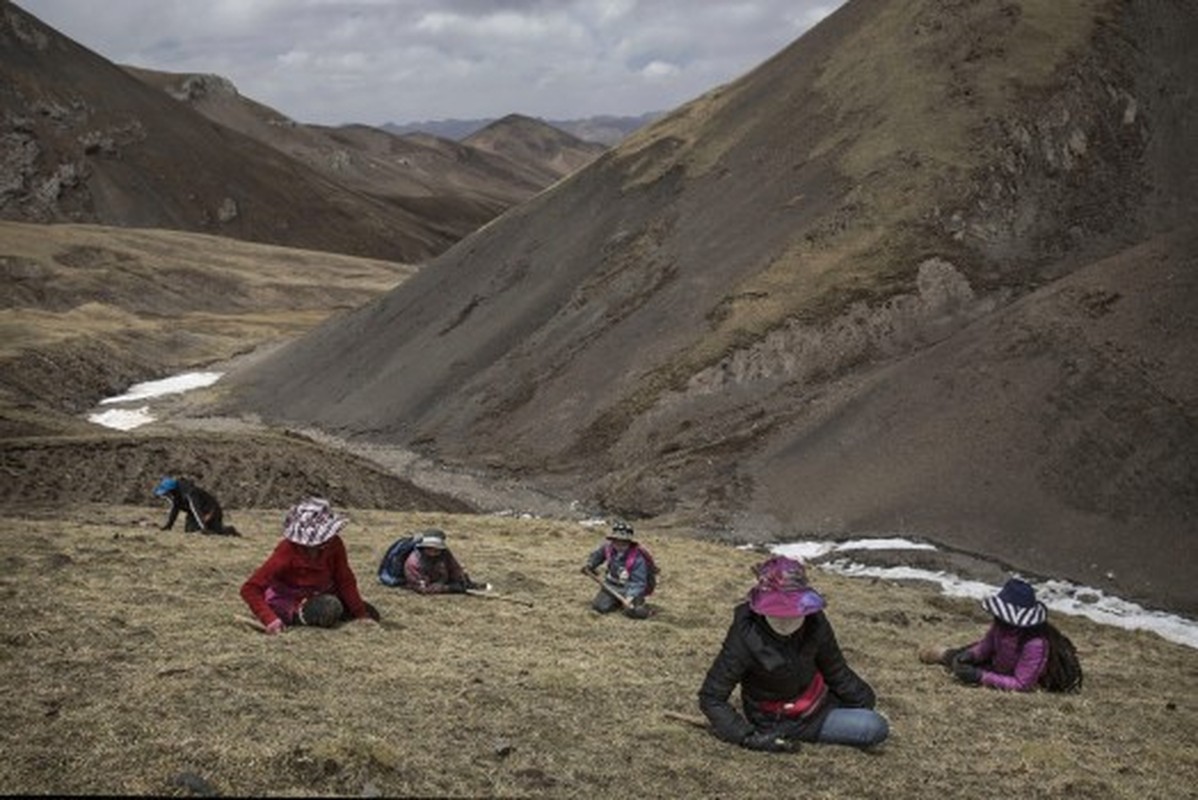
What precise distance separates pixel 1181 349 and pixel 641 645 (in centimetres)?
2038

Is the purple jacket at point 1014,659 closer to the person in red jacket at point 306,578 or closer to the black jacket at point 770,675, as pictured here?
the black jacket at point 770,675

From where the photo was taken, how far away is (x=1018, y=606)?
10.7 metres

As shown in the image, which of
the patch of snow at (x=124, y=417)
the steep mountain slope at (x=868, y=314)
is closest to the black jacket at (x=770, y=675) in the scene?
the steep mountain slope at (x=868, y=314)

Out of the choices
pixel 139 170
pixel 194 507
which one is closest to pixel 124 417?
pixel 194 507

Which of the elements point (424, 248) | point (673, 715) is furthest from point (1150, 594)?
point (424, 248)

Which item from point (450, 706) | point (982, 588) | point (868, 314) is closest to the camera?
point (450, 706)

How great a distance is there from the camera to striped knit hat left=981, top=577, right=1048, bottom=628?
420 inches

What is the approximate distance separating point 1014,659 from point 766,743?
4.28 m

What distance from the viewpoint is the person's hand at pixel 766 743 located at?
8.33 meters

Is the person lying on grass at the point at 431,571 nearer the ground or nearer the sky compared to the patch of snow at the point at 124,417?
nearer the ground

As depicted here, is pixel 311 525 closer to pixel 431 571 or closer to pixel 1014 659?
pixel 431 571

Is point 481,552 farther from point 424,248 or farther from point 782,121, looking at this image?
point 424,248

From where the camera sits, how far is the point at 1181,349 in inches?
A: 1048

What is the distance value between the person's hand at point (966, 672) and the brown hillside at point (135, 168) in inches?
4482
